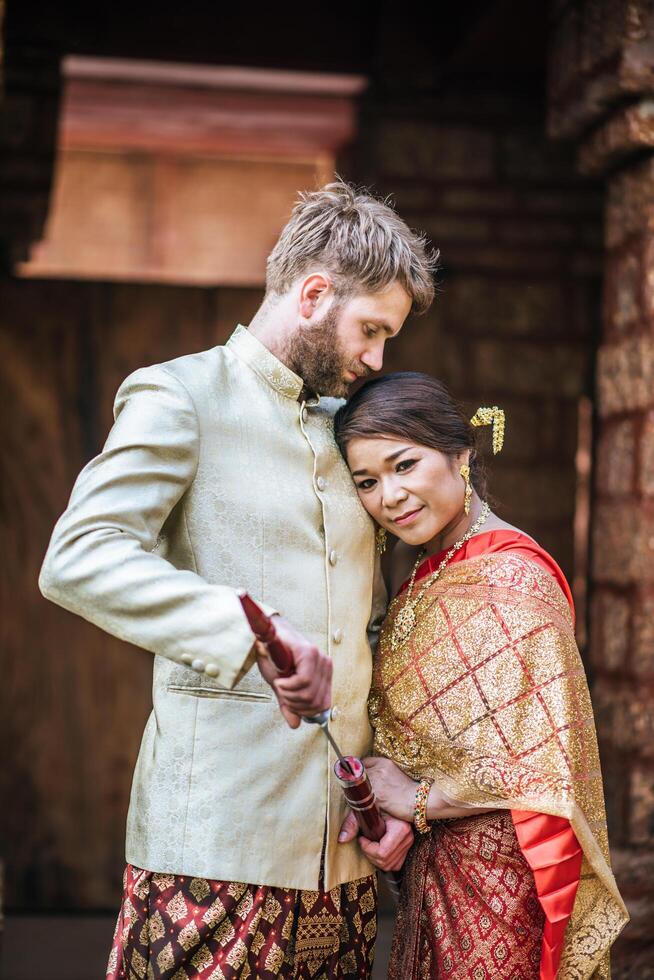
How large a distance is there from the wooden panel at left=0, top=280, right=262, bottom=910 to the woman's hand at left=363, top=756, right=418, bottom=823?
2509 millimetres

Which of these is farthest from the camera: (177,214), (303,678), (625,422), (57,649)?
(177,214)

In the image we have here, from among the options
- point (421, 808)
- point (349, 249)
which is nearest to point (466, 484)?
point (349, 249)

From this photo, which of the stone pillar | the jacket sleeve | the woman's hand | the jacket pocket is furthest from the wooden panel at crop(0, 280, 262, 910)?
the jacket sleeve

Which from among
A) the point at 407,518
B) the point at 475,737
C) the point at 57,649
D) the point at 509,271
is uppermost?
the point at 509,271

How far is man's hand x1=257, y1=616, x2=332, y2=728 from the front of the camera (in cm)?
181

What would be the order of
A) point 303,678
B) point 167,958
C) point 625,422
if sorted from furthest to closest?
point 625,422
point 167,958
point 303,678

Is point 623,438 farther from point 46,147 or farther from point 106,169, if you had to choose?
point 106,169

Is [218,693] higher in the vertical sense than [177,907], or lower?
higher

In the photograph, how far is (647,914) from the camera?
127 inches

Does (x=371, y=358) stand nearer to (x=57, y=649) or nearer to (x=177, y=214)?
(x=57, y=649)

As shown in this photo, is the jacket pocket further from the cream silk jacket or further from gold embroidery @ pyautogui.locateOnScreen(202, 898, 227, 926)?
gold embroidery @ pyautogui.locateOnScreen(202, 898, 227, 926)

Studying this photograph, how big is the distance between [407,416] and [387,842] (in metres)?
0.82

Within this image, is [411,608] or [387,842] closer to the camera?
[387,842]

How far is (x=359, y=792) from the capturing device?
213 centimetres
